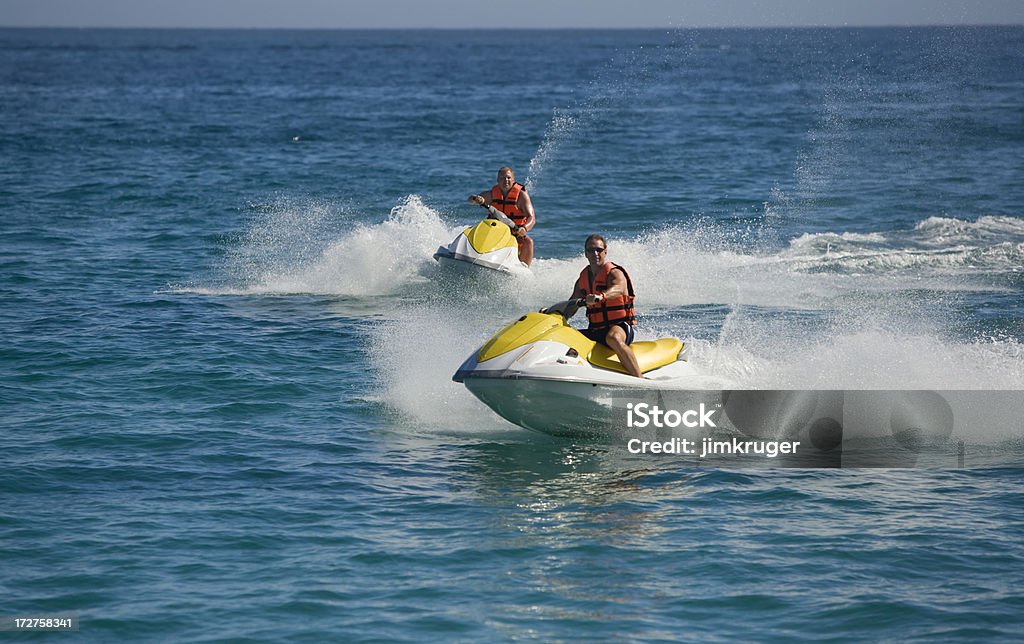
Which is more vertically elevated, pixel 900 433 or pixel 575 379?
pixel 575 379

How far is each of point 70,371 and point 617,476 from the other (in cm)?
664

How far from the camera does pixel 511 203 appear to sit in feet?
58.1

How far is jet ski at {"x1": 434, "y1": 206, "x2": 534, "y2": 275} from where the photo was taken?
55.6ft

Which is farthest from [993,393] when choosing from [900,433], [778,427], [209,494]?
[209,494]

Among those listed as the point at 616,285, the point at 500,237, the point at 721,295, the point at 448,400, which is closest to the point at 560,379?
the point at 616,285

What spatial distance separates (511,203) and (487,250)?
1.05 m

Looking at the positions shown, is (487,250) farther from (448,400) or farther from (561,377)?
(561,377)

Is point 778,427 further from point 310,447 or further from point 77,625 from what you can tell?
point 77,625

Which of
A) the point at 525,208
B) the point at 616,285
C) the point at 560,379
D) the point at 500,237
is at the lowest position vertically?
the point at 560,379

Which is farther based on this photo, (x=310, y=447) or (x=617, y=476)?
(x=310, y=447)

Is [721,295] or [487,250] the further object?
[721,295]

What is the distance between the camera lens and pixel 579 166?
1331 inches

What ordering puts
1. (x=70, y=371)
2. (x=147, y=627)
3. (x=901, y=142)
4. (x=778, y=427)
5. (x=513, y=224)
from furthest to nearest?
(x=901, y=142)
(x=513, y=224)
(x=70, y=371)
(x=778, y=427)
(x=147, y=627)

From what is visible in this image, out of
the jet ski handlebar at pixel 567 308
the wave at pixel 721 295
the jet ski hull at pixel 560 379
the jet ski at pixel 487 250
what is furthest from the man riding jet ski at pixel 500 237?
the jet ski hull at pixel 560 379
